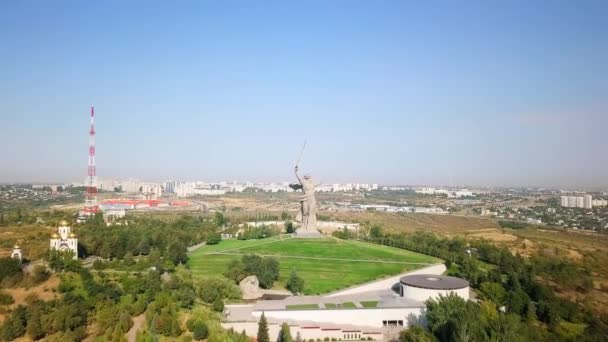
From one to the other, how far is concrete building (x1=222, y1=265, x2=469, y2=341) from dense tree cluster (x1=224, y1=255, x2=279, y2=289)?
3.38 m

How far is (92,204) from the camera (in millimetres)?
55406

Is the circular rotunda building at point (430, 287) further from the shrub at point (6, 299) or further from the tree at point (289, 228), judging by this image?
the tree at point (289, 228)

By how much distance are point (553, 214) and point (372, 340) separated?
276 ft

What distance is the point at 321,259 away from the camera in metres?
39.9

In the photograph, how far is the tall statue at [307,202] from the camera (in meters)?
46.5

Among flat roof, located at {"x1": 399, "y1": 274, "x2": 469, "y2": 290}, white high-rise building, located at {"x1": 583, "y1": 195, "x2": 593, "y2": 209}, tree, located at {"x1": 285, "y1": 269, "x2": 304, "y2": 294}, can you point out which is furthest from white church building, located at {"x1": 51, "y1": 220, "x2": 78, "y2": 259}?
white high-rise building, located at {"x1": 583, "y1": 195, "x2": 593, "y2": 209}

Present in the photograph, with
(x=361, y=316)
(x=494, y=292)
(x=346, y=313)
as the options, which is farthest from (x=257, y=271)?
(x=494, y=292)

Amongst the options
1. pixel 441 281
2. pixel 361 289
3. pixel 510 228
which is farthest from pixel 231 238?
pixel 510 228

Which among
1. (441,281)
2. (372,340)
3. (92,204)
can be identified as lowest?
(372,340)

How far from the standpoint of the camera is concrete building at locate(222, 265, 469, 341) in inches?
1013

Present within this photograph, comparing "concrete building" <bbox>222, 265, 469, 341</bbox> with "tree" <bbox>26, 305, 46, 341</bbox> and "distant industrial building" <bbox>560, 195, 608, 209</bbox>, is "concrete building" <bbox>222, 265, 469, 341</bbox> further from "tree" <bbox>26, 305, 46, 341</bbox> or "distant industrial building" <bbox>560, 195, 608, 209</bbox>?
"distant industrial building" <bbox>560, 195, 608, 209</bbox>

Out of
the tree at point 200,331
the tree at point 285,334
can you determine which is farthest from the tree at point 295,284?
the tree at point 200,331

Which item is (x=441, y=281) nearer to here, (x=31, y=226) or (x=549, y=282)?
(x=549, y=282)

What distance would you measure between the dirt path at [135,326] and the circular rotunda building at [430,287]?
1455 centimetres
